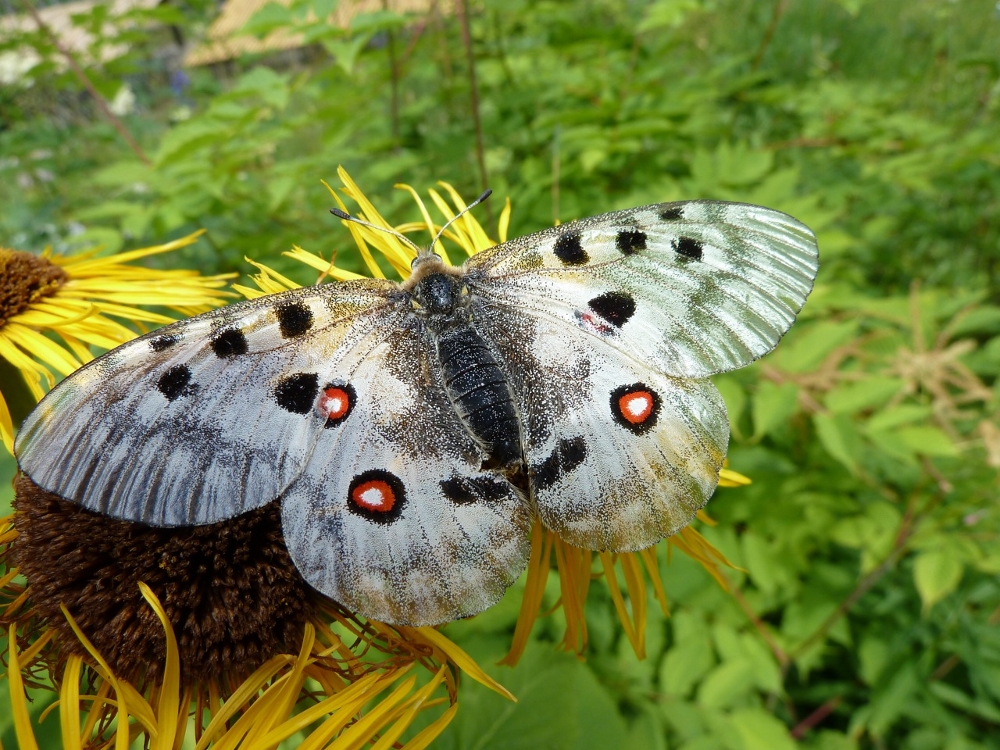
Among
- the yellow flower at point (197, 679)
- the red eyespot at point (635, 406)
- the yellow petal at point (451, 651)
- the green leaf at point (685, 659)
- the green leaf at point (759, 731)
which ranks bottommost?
the green leaf at point (759, 731)

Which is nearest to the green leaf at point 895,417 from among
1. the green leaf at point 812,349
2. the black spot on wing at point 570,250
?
the green leaf at point 812,349

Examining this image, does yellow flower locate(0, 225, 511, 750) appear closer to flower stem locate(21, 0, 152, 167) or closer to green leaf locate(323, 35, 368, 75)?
green leaf locate(323, 35, 368, 75)

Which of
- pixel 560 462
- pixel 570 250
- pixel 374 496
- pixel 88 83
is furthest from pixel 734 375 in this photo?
pixel 88 83

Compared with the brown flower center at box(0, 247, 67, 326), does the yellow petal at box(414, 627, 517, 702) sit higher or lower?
lower

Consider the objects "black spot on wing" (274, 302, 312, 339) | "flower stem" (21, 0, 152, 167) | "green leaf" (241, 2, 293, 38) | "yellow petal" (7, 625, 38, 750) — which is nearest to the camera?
"yellow petal" (7, 625, 38, 750)

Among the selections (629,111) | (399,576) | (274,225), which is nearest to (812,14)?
(629,111)

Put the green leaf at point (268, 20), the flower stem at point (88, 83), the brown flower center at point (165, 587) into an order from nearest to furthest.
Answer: the brown flower center at point (165, 587) < the green leaf at point (268, 20) < the flower stem at point (88, 83)

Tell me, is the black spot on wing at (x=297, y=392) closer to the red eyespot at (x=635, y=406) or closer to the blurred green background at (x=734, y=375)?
the red eyespot at (x=635, y=406)

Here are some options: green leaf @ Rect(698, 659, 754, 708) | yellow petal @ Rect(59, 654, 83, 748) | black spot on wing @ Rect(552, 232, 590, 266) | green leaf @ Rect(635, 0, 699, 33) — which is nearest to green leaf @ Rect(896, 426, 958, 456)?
green leaf @ Rect(698, 659, 754, 708)

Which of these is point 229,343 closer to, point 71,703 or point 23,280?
point 71,703
